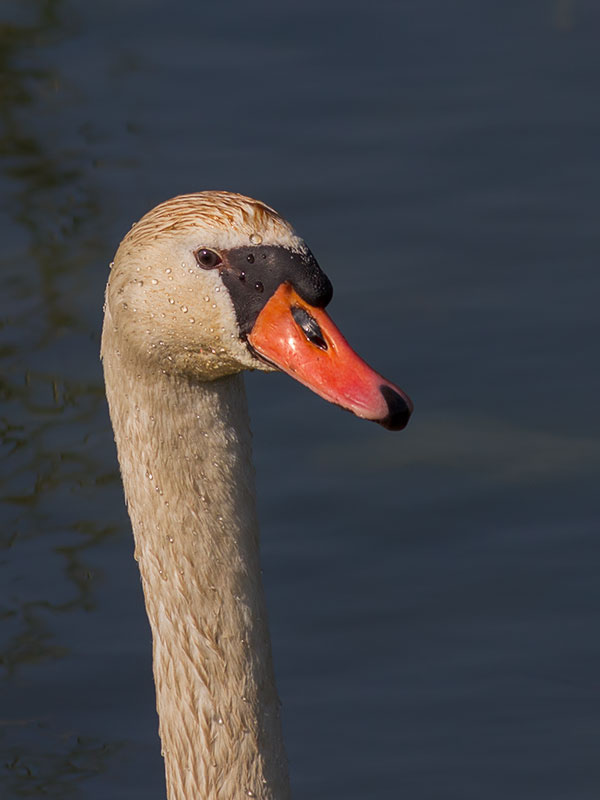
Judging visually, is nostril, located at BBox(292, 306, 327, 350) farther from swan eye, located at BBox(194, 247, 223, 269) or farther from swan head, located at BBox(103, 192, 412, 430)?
swan eye, located at BBox(194, 247, 223, 269)

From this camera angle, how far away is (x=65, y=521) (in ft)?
24.8

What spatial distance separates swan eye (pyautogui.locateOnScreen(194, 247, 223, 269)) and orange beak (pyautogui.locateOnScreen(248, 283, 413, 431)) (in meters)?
0.16

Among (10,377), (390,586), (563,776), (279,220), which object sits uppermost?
(279,220)

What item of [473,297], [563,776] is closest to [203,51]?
[473,297]

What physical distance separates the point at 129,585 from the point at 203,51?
162 inches

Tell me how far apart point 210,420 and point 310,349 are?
34 centimetres

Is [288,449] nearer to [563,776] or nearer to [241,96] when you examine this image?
[563,776]

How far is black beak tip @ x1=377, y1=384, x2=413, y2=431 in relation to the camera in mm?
4109

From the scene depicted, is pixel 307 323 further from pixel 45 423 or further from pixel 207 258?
pixel 45 423

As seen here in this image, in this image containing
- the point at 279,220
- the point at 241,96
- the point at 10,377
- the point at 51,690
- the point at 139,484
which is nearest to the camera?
the point at 279,220

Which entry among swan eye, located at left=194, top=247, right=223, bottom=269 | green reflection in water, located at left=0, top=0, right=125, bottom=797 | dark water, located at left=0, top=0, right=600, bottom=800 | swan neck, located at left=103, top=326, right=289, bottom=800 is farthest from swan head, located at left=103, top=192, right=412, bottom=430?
green reflection in water, located at left=0, top=0, right=125, bottom=797

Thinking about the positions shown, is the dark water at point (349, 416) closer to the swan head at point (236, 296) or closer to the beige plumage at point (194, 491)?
the beige plumage at point (194, 491)

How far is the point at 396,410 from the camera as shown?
4.11 metres

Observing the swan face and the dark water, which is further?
the dark water
